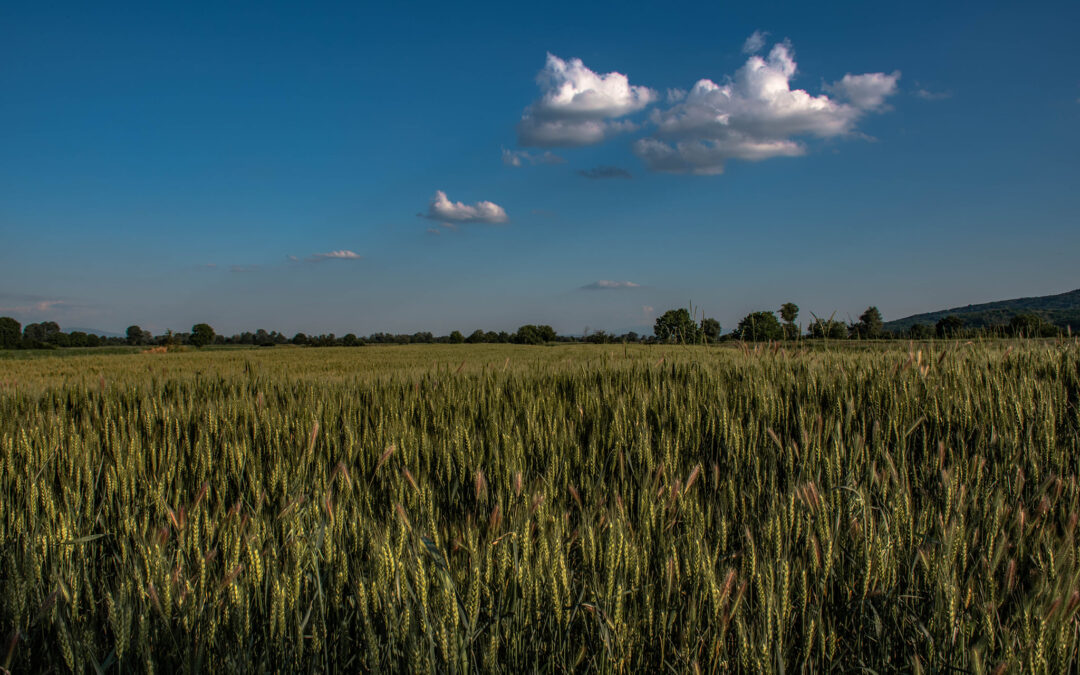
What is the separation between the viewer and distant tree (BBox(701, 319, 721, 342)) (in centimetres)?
414

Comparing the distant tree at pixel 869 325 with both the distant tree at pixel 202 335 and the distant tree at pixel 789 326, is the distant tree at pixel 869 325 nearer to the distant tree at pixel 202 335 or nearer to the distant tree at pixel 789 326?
the distant tree at pixel 789 326

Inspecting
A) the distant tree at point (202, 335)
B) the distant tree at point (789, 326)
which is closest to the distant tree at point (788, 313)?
the distant tree at point (789, 326)

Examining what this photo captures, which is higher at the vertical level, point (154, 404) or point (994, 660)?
point (154, 404)

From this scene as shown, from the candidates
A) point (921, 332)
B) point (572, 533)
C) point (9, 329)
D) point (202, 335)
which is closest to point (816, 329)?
point (921, 332)

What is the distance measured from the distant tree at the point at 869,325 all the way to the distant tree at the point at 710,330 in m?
1.49

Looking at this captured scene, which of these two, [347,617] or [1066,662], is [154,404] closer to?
[347,617]

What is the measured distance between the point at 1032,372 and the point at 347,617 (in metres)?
4.48

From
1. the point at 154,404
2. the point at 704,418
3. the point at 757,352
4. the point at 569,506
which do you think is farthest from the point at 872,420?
the point at 154,404

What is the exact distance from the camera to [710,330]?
4.34m

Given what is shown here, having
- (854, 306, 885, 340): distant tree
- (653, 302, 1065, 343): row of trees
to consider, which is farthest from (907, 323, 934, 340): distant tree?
(854, 306, 885, 340): distant tree

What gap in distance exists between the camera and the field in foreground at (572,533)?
3.68ft

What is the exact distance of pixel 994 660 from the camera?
1.10 meters

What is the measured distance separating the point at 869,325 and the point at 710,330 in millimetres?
1979

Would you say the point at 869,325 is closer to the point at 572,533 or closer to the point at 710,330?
the point at 710,330
